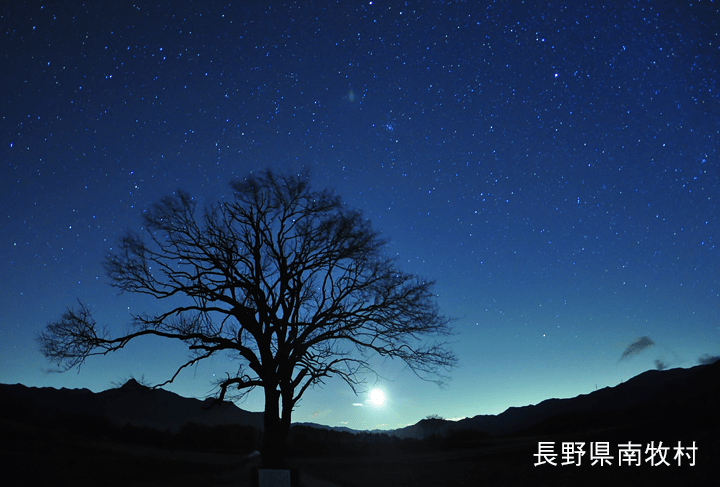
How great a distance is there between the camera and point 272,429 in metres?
15.8

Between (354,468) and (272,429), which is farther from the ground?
(272,429)

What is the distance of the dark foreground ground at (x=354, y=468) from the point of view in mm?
11344

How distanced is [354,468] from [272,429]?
468 cm

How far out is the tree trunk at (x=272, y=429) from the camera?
51.3 ft

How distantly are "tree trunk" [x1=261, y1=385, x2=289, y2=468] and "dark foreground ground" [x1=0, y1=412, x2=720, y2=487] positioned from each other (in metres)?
0.91

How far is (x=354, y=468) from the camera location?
18828mm

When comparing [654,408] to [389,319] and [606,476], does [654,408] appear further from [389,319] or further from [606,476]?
[389,319]

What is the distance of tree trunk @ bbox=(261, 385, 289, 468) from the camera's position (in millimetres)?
15648

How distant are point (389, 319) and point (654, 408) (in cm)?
1174

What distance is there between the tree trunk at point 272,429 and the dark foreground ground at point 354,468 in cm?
91

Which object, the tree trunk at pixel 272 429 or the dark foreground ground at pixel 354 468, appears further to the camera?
the tree trunk at pixel 272 429

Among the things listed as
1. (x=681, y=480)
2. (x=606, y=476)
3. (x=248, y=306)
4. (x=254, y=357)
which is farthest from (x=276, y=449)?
(x=681, y=480)

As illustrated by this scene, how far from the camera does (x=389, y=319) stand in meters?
16.9

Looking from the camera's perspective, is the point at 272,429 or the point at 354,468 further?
the point at 354,468
